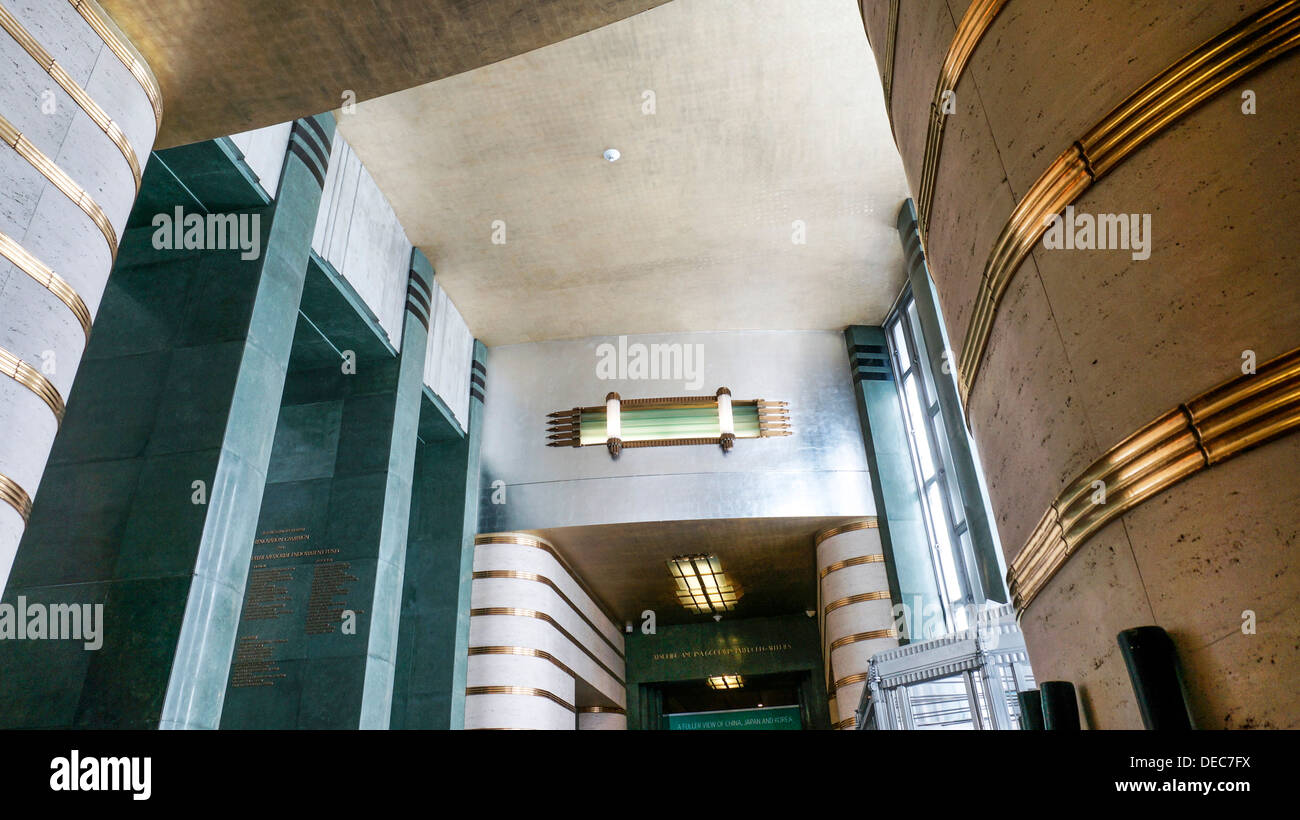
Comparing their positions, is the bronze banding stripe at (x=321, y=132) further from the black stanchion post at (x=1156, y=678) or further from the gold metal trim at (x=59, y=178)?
the black stanchion post at (x=1156, y=678)

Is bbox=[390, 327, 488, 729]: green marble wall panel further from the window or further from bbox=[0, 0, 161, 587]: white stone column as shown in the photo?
the window

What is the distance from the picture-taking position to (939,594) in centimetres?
1045

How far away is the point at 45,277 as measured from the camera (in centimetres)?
389

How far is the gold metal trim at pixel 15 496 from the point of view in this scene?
3.59 m

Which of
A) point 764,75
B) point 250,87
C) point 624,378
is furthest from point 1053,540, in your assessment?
point 624,378

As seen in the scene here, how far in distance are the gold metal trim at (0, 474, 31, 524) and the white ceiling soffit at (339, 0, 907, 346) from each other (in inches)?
226

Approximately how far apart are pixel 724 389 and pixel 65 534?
8100mm

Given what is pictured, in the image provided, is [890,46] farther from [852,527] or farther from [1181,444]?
[852,527]

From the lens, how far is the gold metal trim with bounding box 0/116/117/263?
12.4 ft

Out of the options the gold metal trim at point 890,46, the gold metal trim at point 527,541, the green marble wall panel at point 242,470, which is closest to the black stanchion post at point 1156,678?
the gold metal trim at point 890,46

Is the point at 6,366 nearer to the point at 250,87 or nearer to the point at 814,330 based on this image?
the point at 250,87

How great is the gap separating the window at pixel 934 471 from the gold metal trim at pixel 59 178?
26.3 feet

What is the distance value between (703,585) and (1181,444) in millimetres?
11599

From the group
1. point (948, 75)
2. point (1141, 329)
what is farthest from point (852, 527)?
point (1141, 329)
